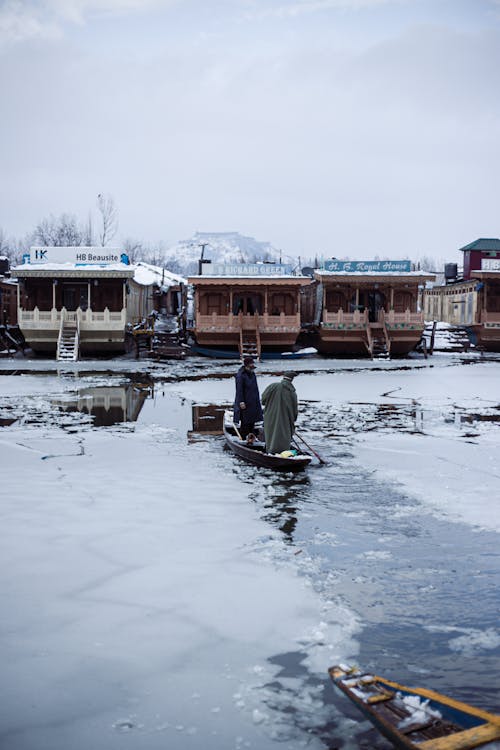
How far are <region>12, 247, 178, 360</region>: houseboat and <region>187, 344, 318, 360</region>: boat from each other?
14.3 ft

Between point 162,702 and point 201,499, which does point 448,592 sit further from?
point 201,499

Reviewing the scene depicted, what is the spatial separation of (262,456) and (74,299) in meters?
29.7

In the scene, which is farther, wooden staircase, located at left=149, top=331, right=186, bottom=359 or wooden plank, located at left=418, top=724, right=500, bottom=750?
wooden staircase, located at left=149, top=331, right=186, bottom=359

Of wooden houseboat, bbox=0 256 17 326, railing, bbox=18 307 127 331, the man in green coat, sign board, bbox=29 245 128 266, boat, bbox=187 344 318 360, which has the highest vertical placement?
sign board, bbox=29 245 128 266

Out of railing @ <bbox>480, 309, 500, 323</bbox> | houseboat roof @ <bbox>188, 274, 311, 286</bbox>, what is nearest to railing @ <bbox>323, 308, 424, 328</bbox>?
houseboat roof @ <bbox>188, 274, 311, 286</bbox>

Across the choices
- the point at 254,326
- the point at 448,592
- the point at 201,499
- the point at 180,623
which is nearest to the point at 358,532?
the point at 448,592

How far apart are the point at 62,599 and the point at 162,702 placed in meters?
1.95

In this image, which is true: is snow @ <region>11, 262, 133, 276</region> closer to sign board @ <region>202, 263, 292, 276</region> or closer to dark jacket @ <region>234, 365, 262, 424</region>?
sign board @ <region>202, 263, 292, 276</region>

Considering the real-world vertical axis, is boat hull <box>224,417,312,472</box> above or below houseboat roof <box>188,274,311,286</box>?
below

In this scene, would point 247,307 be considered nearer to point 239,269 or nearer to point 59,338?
point 239,269

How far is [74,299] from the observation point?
126ft

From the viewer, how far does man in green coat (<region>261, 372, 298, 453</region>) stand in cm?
1109

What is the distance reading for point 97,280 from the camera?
37.2 m

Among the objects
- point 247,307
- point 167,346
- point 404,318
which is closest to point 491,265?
point 404,318
